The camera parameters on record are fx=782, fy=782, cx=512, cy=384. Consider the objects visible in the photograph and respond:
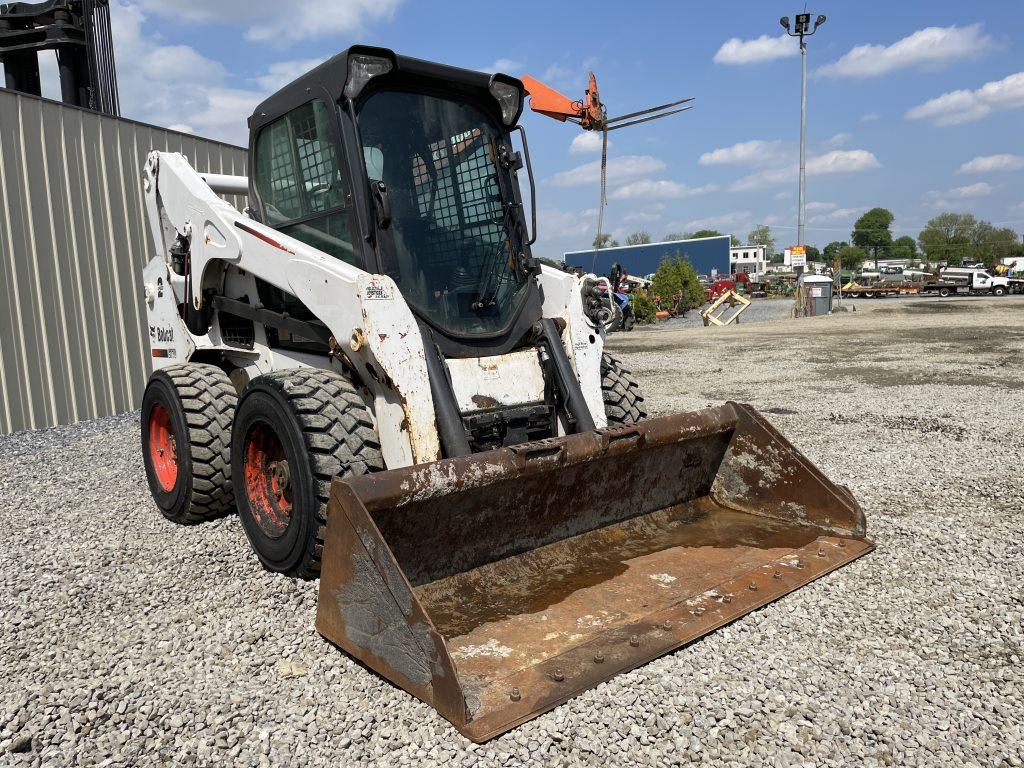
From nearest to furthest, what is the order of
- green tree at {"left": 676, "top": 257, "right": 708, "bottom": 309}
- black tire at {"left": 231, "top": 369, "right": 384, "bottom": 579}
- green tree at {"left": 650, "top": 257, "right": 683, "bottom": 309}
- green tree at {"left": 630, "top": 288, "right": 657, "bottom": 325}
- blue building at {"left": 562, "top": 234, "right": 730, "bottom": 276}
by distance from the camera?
black tire at {"left": 231, "top": 369, "right": 384, "bottom": 579} < green tree at {"left": 630, "top": 288, "right": 657, "bottom": 325} < green tree at {"left": 650, "top": 257, "right": 683, "bottom": 309} < green tree at {"left": 676, "top": 257, "right": 708, "bottom": 309} < blue building at {"left": 562, "top": 234, "right": 730, "bottom": 276}

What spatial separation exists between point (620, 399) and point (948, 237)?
364 ft

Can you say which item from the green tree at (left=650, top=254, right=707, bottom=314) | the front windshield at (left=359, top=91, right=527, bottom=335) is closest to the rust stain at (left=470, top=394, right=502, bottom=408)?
the front windshield at (left=359, top=91, right=527, bottom=335)

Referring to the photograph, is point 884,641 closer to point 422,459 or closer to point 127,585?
point 422,459

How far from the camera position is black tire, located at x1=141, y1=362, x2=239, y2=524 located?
4648mm

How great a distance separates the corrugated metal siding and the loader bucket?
6783 millimetres

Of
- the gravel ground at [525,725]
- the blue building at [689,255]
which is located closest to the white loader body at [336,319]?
the gravel ground at [525,725]

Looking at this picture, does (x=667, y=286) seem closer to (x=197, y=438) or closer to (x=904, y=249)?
(x=197, y=438)

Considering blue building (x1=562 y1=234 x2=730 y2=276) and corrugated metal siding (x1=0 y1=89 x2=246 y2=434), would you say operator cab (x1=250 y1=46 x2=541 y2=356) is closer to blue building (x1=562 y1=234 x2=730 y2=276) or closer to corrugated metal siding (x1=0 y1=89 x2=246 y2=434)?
corrugated metal siding (x1=0 y1=89 x2=246 y2=434)

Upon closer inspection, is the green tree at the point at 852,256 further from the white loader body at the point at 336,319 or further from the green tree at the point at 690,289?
the white loader body at the point at 336,319

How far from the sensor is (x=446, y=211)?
424 cm

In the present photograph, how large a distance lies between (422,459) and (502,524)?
1.59 ft

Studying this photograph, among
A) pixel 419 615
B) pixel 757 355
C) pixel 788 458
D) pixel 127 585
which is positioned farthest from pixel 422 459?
pixel 757 355

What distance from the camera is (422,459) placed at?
3.56m

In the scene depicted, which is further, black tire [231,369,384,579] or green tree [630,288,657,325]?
green tree [630,288,657,325]
